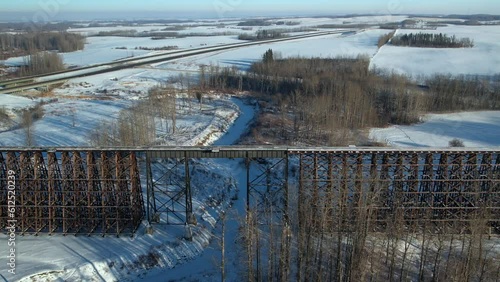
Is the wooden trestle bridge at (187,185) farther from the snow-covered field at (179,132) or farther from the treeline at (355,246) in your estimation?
the snow-covered field at (179,132)

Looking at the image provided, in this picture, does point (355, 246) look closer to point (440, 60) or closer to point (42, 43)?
point (440, 60)

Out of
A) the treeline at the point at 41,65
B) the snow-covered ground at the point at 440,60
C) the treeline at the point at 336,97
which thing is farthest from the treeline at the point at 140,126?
the snow-covered ground at the point at 440,60

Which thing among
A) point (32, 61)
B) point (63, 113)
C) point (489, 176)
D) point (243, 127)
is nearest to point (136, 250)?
point (489, 176)

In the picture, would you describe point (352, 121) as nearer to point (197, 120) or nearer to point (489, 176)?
point (197, 120)

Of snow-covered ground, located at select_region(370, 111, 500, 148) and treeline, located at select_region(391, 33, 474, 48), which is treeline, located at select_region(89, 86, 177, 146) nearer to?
snow-covered ground, located at select_region(370, 111, 500, 148)

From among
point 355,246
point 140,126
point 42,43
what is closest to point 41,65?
point 140,126

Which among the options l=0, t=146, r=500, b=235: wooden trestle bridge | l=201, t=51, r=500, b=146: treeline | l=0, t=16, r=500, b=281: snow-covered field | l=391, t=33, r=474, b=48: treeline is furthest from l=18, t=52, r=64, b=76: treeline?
l=391, t=33, r=474, b=48: treeline

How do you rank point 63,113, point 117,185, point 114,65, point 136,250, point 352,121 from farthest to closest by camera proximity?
point 114,65 < point 63,113 < point 352,121 < point 117,185 < point 136,250
